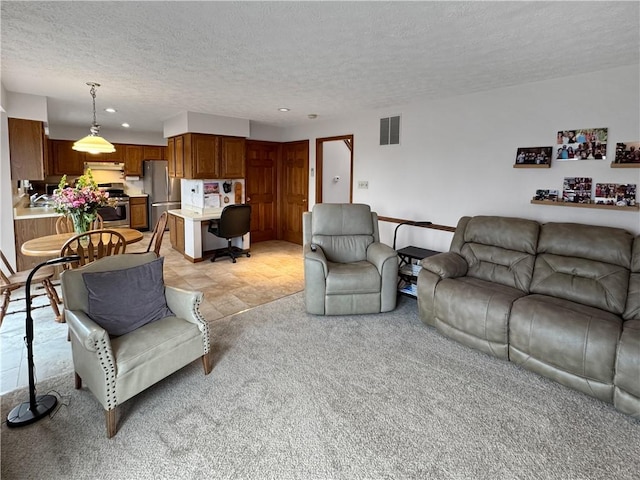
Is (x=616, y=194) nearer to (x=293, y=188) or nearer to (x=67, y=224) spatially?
(x=293, y=188)

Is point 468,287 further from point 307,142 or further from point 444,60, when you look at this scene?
point 307,142

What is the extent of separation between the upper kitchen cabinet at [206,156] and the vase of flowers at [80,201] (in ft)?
7.16

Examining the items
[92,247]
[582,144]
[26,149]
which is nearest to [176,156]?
[26,149]

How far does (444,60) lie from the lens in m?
2.98

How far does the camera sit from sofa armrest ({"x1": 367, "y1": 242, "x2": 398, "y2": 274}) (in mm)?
3658

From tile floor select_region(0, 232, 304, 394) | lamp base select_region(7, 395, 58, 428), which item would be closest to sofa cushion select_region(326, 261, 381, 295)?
tile floor select_region(0, 232, 304, 394)

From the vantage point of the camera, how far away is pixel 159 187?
8.23 meters

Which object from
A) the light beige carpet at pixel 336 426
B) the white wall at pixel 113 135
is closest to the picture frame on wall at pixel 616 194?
the light beige carpet at pixel 336 426

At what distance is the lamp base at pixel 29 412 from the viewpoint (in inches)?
80.0

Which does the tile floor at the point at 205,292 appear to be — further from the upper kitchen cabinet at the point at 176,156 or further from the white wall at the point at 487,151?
the white wall at the point at 487,151

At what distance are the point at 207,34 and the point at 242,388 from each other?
246 centimetres

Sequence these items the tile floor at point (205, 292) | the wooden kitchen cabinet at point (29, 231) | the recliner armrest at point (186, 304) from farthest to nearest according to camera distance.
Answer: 1. the wooden kitchen cabinet at point (29, 231)
2. the tile floor at point (205, 292)
3. the recliner armrest at point (186, 304)

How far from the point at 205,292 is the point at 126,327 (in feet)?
6.65

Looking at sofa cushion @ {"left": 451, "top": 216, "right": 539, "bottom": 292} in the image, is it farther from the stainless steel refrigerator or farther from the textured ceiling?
the stainless steel refrigerator
